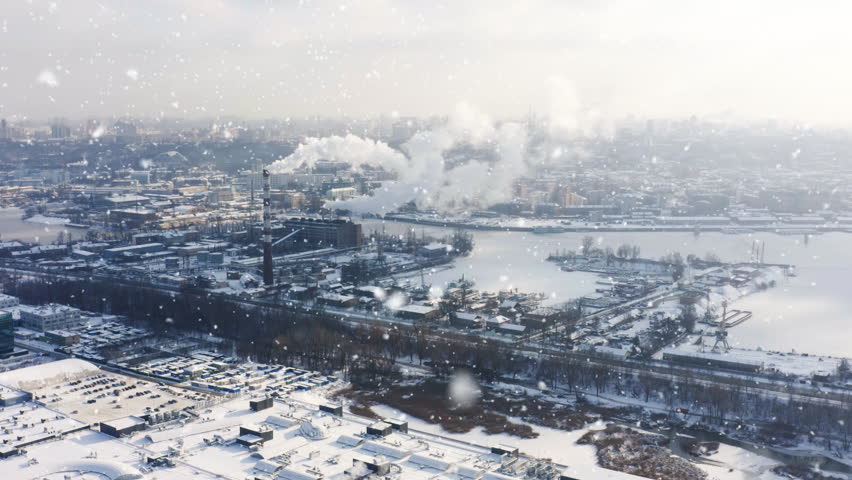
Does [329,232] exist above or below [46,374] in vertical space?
above

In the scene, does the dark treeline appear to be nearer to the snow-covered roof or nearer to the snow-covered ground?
the snow-covered roof

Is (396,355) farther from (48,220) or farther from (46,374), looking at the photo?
(48,220)

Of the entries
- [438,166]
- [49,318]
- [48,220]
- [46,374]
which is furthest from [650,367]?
[48,220]

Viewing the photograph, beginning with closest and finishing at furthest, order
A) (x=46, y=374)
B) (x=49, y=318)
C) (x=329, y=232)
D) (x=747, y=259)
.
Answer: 1. (x=46, y=374)
2. (x=49, y=318)
3. (x=747, y=259)
4. (x=329, y=232)

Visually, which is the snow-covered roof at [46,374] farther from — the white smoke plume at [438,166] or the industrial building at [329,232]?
the white smoke plume at [438,166]

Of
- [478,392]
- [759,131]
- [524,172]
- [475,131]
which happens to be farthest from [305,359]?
[759,131]

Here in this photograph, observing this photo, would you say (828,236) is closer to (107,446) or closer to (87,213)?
(107,446)

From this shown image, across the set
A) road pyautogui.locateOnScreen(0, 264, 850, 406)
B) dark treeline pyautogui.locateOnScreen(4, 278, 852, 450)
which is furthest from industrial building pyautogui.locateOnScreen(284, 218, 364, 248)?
road pyautogui.locateOnScreen(0, 264, 850, 406)


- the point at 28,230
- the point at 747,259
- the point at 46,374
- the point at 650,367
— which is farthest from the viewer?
the point at 28,230
